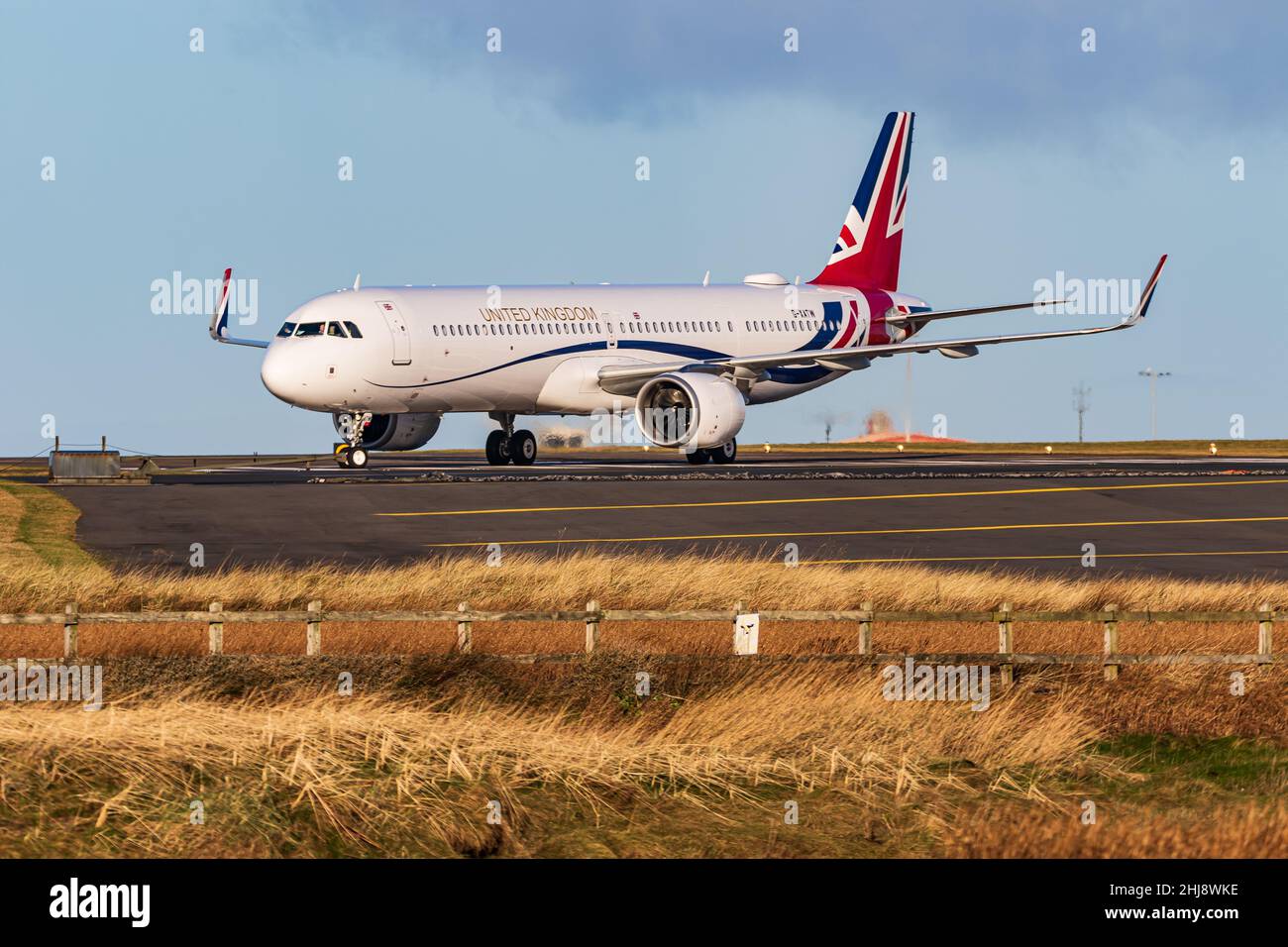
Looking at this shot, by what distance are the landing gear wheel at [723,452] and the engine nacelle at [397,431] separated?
905cm

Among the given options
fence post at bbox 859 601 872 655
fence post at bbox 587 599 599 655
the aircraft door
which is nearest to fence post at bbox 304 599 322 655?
fence post at bbox 587 599 599 655

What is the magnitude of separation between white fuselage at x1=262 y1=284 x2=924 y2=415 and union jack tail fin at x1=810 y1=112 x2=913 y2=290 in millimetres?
3028

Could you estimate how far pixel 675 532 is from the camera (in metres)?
36.6

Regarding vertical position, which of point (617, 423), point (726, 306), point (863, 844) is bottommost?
point (863, 844)

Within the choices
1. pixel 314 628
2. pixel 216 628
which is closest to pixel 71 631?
pixel 216 628

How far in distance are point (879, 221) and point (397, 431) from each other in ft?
76.7

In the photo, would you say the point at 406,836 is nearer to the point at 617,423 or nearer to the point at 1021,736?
the point at 1021,736

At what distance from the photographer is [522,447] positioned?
61219mm

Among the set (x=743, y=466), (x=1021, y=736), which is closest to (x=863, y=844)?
(x=1021, y=736)

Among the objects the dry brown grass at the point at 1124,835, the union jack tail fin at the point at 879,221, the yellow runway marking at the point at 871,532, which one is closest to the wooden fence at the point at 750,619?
the dry brown grass at the point at 1124,835

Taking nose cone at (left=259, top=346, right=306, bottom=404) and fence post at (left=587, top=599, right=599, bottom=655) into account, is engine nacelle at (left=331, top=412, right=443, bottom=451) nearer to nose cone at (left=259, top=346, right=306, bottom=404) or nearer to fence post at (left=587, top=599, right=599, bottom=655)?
nose cone at (left=259, top=346, right=306, bottom=404)

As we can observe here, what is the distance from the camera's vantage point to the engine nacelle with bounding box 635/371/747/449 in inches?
2196
